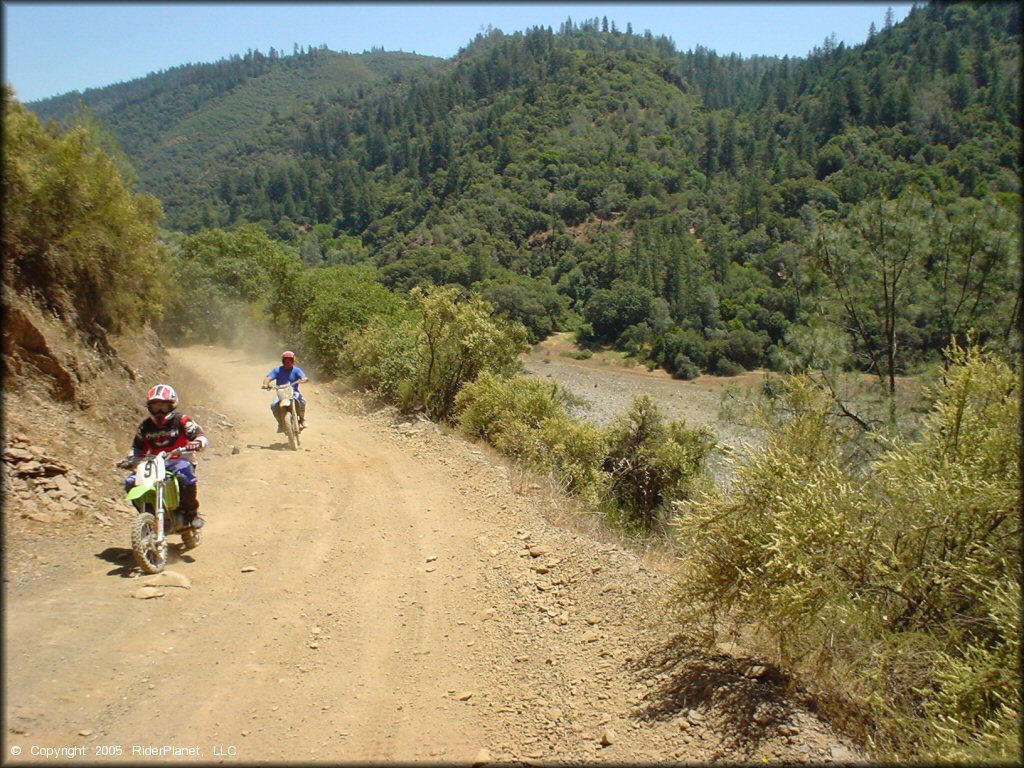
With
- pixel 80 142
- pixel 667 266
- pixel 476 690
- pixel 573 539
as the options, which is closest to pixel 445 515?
pixel 573 539

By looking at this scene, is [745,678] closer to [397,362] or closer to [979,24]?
[397,362]

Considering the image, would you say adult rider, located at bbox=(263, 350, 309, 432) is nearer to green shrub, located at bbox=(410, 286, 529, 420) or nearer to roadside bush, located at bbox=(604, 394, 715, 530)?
green shrub, located at bbox=(410, 286, 529, 420)

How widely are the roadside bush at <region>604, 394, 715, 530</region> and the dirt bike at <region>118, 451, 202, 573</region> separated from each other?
29.0 feet

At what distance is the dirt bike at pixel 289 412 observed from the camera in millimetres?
11156

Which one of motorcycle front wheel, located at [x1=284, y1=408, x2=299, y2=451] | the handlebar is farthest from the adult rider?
the handlebar

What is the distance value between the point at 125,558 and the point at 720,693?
→ 5222 mm

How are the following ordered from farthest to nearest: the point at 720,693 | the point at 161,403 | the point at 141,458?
the point at 161,403 → the point at 141,458 → the point at 720,693

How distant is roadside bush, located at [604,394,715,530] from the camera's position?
45.3 feet

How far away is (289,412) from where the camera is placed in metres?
11.2

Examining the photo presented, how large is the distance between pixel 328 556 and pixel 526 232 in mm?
99675

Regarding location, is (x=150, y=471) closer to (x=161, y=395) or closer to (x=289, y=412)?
(x=161, y=395)

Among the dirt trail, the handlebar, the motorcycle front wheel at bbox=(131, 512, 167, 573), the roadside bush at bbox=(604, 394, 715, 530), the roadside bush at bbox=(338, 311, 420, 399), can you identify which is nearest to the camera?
the dirt trail

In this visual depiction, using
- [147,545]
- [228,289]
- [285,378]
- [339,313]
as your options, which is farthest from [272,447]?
[228,289]

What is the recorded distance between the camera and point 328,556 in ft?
23.1
